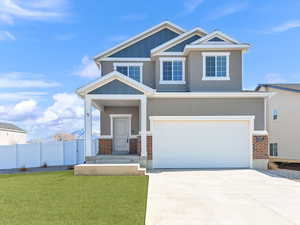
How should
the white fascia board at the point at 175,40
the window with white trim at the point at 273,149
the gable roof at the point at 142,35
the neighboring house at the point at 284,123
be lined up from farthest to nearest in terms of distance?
the window with white trim at the point at 273,149 < the neighboring house at the point at 284,123 < the gable roof at the point at 142,35 < the white fascia board at the point at 175,40

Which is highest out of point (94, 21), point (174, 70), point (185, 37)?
point (94, 21)

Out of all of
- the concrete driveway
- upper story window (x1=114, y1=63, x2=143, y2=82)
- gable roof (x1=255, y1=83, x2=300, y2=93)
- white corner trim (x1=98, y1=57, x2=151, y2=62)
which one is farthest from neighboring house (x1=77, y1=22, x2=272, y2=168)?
gable roof (x1=255, y1=83, x2=300, y2=93)

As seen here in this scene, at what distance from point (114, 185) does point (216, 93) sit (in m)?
7.22

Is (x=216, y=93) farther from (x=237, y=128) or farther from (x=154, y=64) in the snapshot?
(x=154, y=64)

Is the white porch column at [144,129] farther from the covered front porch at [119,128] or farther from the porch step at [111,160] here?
the covered front porch at [119,128]

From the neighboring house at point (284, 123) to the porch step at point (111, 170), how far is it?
10696 mm

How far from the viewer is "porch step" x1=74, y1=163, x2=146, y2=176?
10352mm

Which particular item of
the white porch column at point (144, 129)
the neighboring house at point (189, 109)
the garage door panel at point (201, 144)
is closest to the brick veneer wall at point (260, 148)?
the neighboring house at point (189, 109)

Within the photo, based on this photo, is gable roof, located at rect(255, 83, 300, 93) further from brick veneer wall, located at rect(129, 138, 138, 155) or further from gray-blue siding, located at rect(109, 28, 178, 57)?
brick veneer wall, located at rect(129, 138, 138, 155)

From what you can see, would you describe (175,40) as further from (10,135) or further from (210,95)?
(10,135)

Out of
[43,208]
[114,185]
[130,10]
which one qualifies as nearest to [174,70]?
[130,10]

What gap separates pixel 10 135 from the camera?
27.4 m

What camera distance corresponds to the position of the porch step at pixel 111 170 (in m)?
10.4

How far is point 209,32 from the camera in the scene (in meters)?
14.8
